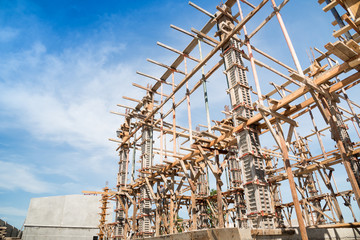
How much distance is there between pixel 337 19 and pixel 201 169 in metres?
9.06

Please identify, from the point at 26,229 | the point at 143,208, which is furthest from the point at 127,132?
the point at 26,229

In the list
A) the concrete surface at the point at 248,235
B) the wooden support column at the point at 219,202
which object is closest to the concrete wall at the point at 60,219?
the wooden support column at the point at 219,202

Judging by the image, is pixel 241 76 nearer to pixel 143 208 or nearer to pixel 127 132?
pixel 143 208

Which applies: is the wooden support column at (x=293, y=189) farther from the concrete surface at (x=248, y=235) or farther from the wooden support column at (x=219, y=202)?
the wooden support column at (x=219, y=202)

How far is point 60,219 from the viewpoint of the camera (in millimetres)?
36344

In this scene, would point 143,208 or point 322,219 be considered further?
point 322,219

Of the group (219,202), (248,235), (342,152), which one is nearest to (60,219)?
(219,202)

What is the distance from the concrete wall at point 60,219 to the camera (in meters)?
35.2

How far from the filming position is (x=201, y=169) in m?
13.0

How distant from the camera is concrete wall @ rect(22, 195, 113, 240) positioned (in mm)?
35219

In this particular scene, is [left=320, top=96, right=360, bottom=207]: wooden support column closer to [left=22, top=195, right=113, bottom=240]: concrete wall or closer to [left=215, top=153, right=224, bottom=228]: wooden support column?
[left=215, top=153, right=224, bottom=228]: wooden support column

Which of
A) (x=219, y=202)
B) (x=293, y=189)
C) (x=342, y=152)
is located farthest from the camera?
(x=219, y=202)

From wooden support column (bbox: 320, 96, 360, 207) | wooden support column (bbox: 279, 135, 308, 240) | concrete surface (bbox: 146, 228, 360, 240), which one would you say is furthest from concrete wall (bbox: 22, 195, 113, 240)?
wooden support column (bbox: 320, 96, 360, 207)

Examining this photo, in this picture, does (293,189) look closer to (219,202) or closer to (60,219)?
(219,202)
